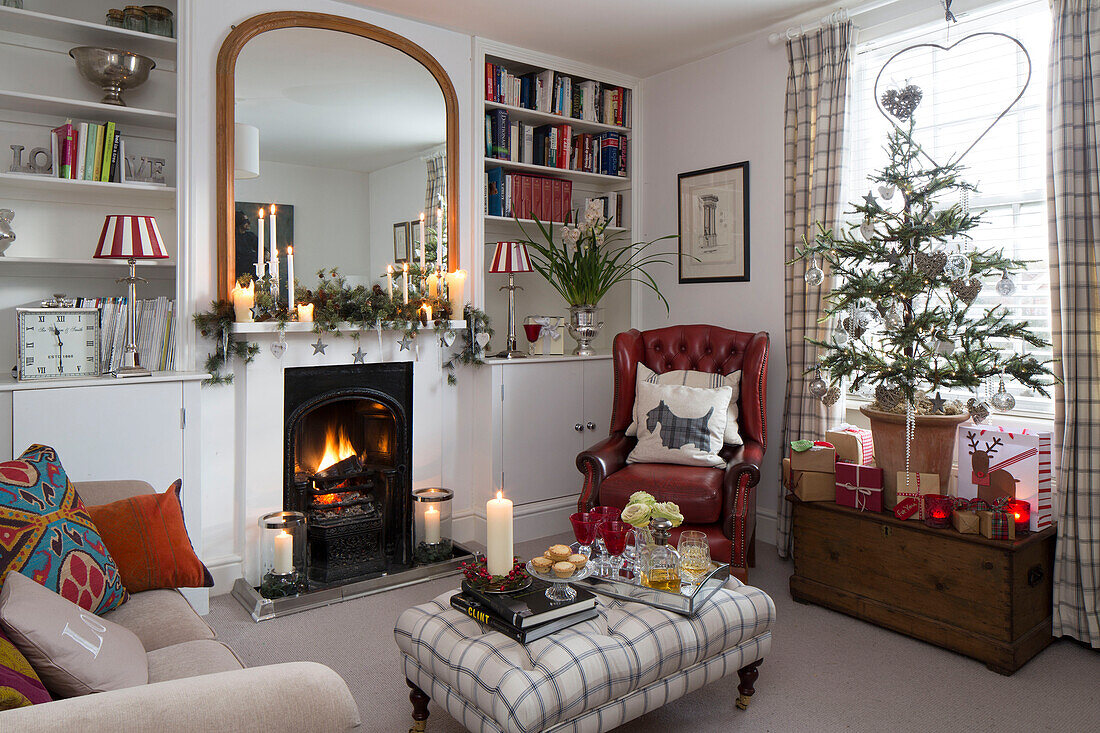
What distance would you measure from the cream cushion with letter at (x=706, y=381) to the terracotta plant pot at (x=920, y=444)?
699mm

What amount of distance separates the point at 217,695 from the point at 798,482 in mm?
2595

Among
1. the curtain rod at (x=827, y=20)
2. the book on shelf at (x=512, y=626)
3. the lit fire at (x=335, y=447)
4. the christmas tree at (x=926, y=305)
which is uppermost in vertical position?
the curtain rod at (x=827, y=20)

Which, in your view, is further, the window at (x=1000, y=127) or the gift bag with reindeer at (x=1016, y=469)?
the window at (x=1000, y=127)

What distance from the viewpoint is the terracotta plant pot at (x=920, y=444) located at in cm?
287

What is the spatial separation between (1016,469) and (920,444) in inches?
12.9

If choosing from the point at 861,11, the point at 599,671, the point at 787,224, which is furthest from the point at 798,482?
the point at 861,11

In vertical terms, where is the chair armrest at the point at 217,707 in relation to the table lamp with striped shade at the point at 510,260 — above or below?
below

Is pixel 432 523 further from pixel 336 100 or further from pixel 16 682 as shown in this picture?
pixel 16 682

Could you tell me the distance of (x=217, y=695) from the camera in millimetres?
1133

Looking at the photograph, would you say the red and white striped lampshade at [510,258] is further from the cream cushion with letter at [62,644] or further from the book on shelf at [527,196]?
the cream cushion with letter at [62,644]

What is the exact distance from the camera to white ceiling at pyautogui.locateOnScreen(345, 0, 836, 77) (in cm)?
360

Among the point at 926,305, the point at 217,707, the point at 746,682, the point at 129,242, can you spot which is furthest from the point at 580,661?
the point at 129,242

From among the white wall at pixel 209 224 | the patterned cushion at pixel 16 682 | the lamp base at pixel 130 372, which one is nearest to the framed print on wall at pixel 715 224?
the white wall at pixel 209 224

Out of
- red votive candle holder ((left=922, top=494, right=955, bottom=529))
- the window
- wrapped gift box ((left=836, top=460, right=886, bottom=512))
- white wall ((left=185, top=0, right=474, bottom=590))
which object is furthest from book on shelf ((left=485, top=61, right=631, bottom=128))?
red votive candle holder ((left=922, top=494, right=955, bottom=529))
